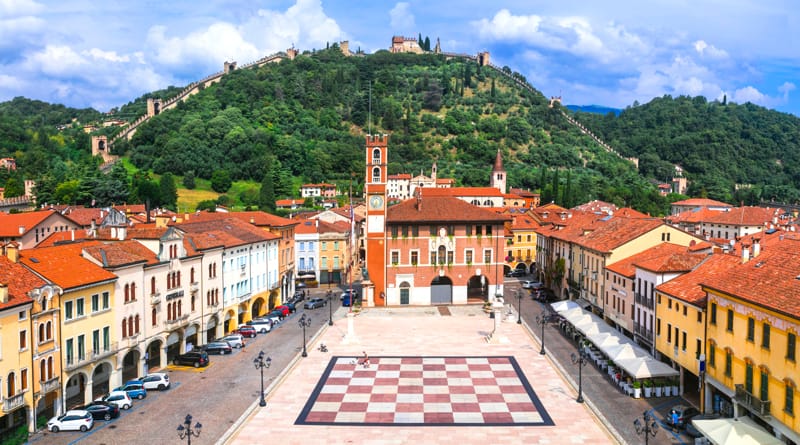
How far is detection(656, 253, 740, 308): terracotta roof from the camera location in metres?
33.2

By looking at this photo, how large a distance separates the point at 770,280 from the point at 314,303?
43.2 m

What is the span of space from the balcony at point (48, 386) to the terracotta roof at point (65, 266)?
445cm

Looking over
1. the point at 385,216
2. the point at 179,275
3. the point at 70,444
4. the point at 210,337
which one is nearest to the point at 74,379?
the point at 70,444

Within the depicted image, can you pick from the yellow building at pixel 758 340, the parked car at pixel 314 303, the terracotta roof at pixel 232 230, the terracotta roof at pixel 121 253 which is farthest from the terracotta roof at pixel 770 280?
the parked car at pixel 314 303

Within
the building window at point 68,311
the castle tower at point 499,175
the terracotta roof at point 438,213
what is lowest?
the building window at point 68,311

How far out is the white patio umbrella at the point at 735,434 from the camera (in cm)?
2455

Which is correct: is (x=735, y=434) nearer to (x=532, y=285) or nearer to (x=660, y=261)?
(x=660, y=261)

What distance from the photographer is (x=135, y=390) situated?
114ft

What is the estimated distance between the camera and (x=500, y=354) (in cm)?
4403

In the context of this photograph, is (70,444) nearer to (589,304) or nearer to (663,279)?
(663,279)

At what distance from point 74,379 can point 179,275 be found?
440 inches

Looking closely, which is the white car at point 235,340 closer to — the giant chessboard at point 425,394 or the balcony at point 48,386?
the giant chessboard at point 425,394

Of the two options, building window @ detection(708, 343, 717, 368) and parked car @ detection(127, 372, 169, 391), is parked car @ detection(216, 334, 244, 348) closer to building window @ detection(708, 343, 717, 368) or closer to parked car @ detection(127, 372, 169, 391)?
parked car @ detection(127, 372, 169, 391)

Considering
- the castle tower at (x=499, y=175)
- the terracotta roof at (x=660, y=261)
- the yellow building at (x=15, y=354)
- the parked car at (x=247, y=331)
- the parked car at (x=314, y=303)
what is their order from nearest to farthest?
the yellow building at (x=15, y=354), the terracotta roof at (x=660, y=261), the parked car at (x=247, y=331), the parked car at (x=314, y=303), the castle tower at (x=499, y=175)
